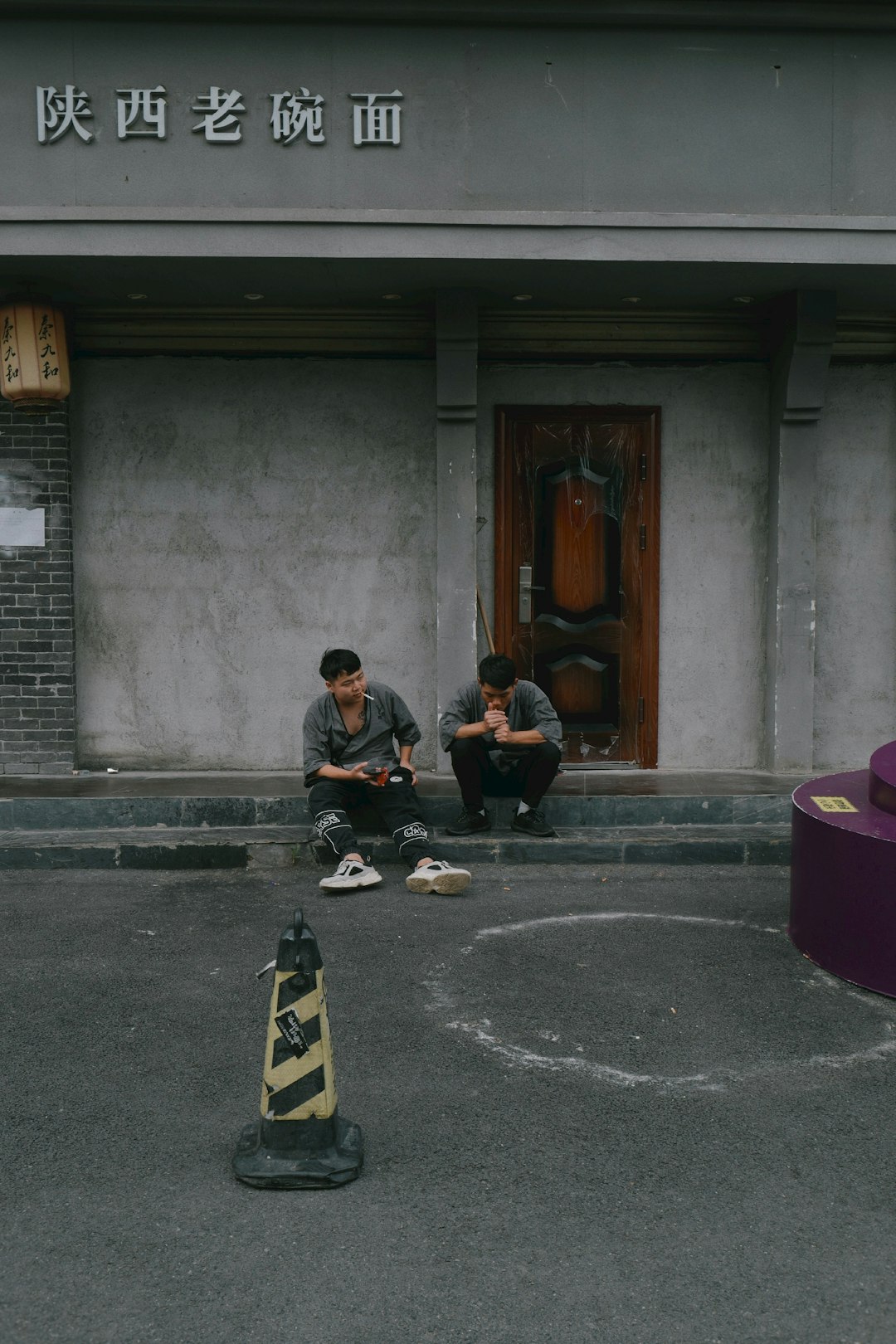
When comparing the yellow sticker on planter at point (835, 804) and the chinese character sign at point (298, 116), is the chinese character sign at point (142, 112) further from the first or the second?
the yellow sticker on planter at point (835, 804)

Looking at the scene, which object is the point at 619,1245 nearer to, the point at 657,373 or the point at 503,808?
the point at 503,808

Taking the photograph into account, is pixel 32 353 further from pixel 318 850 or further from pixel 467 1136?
pixel 467 1136

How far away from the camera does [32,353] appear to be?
8.49 meters

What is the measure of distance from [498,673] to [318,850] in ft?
5.02

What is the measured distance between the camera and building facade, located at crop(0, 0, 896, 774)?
8.03m

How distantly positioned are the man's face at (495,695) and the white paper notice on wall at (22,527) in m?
3.63

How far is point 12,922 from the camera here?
6258mm

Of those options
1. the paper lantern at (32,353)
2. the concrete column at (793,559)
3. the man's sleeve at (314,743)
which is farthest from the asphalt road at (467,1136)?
the paper lantern at (32,353)

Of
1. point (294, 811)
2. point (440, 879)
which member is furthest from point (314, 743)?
point (440, 879)

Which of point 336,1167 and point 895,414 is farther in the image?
point 895,414

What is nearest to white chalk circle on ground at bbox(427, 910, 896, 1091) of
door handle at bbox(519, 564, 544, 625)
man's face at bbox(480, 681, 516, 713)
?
man's face at bbox(480, 681, 516, 713)

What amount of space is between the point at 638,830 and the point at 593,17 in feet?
17.1

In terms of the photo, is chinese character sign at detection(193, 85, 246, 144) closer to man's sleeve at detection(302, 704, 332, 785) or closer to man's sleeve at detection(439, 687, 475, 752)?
man's sleeve at detection(302, 704, 332, 785)

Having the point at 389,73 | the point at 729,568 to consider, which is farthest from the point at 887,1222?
the point at 389,73
